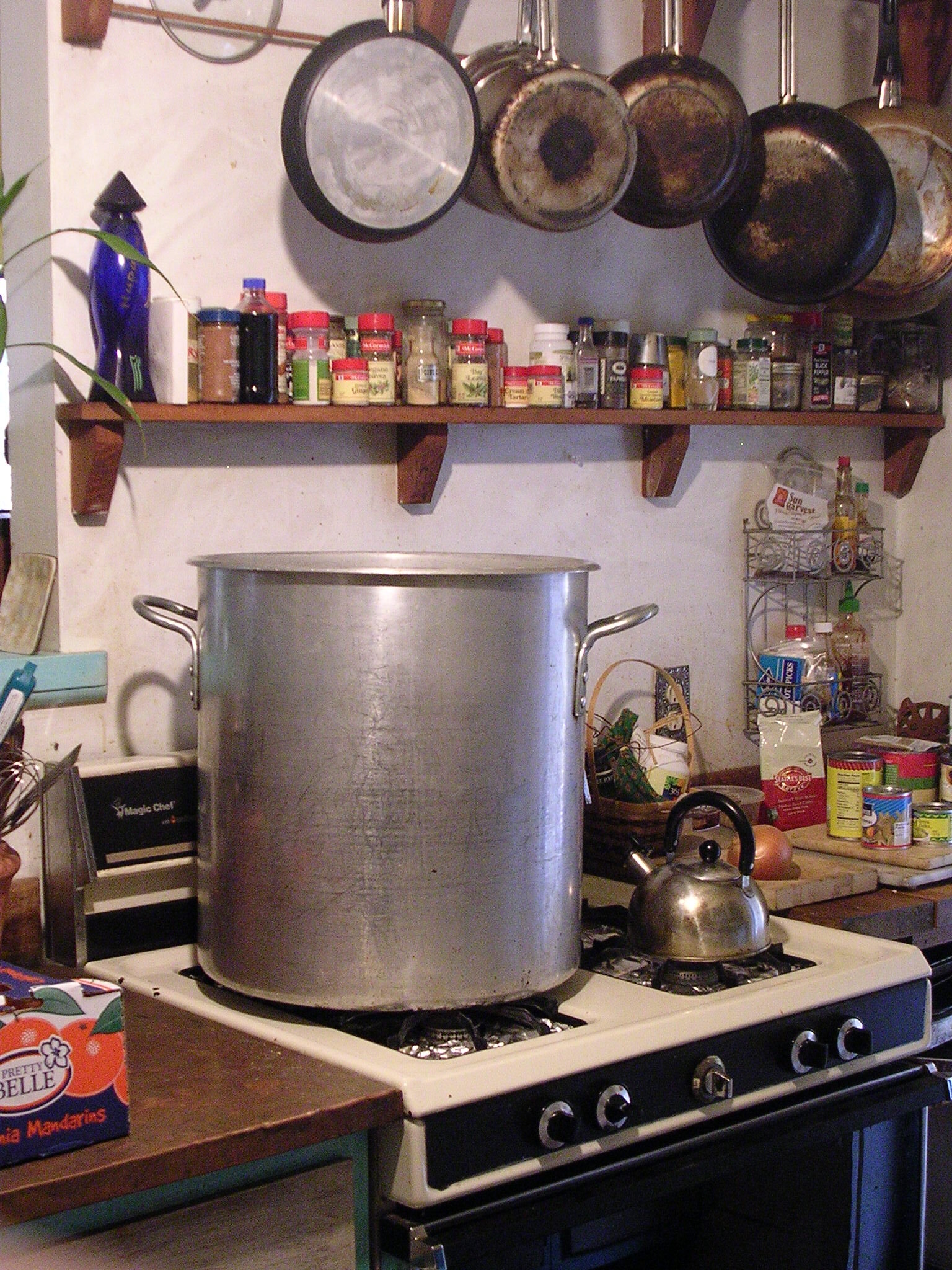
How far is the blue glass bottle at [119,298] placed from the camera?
5.94 ft

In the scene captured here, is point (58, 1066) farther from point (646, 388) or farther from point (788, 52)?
point (788, 52)

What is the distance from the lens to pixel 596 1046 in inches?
58.1

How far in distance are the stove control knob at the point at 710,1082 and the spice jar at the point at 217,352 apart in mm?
979

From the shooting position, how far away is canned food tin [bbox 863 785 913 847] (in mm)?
2295

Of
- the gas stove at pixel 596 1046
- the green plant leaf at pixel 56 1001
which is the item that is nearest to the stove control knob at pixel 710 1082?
the gas stove at pixel 596 1046

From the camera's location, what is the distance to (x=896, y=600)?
2.91m

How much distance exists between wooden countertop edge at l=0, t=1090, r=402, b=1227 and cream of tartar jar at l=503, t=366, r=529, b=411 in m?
1.11

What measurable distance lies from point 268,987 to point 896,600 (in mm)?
1779

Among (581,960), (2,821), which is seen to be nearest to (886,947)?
(581,960)

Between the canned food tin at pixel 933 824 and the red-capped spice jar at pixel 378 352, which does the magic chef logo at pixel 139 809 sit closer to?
the red-capped spice jar at pixel 378 352

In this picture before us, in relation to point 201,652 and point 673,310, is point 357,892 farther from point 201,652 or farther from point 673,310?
point 673,310

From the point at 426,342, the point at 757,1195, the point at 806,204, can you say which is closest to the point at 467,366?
the point at 426,342

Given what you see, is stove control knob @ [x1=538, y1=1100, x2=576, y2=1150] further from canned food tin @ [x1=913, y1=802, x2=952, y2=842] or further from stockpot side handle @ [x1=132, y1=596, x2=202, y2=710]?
canned food tin @ [x1=913, y1=802, x2=952, y2=842]

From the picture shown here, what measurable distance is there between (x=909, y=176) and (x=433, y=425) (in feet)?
3.21
